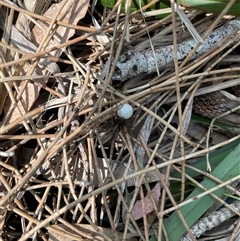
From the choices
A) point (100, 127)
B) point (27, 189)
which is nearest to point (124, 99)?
point (100, 127)

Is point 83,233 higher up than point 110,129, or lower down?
lower down

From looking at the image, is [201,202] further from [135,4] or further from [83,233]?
[135,4]

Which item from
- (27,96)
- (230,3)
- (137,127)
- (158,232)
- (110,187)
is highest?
(230,3)

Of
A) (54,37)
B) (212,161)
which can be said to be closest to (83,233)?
(212,161)

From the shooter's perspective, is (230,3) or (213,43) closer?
(230,3)

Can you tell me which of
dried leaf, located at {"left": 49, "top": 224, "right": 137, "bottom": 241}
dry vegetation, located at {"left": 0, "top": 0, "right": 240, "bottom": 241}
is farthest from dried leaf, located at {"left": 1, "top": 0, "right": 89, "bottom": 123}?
dried leaf, located at {"left": 49, "top": 224, "right": 137, "bottom": 241}

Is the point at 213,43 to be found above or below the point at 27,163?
above

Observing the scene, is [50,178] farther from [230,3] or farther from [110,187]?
[230,3]

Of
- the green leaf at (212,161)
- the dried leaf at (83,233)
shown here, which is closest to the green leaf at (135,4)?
the green leaf at (212,161)

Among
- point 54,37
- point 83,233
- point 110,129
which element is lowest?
point 83,233
